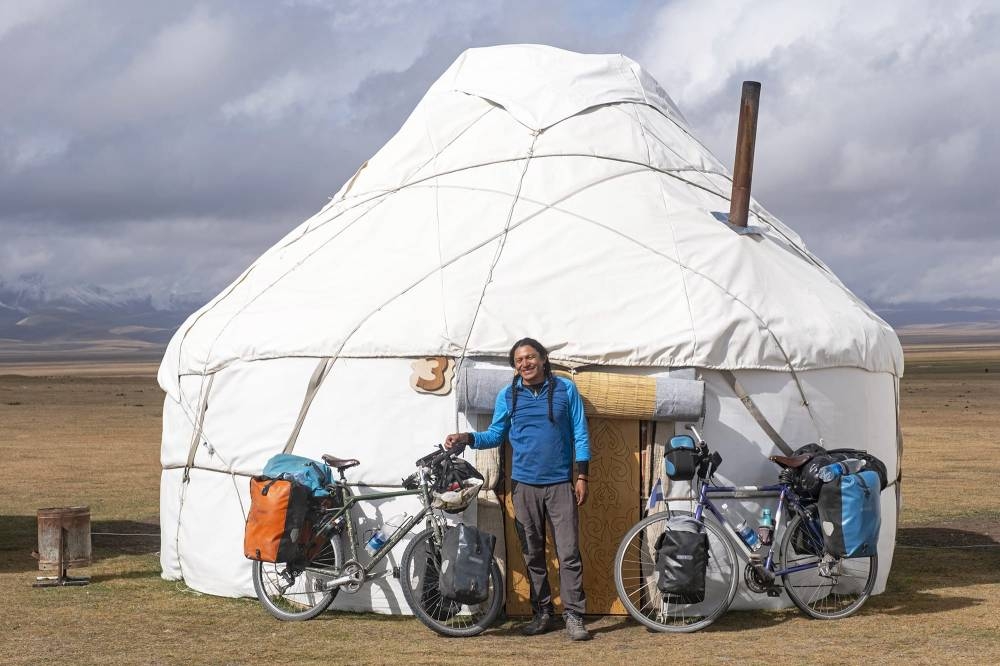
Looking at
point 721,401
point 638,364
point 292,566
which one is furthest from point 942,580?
point 292,566

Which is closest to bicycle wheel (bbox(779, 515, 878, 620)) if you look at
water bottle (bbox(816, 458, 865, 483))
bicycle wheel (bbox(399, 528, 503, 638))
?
water bottle (bbox(816, 458, 865, 483))

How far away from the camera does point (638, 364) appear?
7723 mm

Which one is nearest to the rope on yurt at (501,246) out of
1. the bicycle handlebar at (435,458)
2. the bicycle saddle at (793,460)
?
the bicycle handlebar at (435,458)

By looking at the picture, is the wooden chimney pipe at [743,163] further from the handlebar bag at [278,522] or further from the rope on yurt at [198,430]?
the rope on yurt at [198,430]

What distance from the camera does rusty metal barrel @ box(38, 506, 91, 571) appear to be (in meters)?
9.29

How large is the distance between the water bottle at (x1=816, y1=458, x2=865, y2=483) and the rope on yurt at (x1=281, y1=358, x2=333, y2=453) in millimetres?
3162

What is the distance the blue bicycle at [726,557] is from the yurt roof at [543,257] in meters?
0.80

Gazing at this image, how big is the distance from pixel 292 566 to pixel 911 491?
34.5 feet

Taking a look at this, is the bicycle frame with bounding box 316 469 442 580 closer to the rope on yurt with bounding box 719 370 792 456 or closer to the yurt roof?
the yurt roof

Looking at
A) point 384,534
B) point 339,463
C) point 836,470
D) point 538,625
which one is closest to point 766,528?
point 836,470

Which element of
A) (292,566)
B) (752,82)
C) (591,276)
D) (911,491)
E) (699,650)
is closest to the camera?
(699,650)

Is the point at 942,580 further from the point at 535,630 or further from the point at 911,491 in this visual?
the point at 911,491

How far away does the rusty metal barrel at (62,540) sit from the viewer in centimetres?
929

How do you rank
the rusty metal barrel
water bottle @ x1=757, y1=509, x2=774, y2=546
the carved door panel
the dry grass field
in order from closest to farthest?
the dry grass field
water bottle @ x1=757, y1=509, x2=774, y2=546
the carved door panel
the rusty metal barrel
